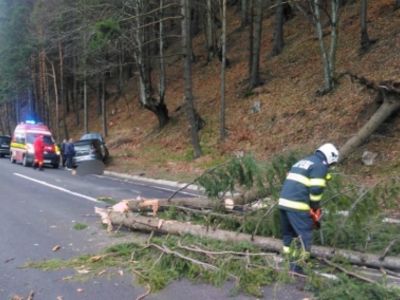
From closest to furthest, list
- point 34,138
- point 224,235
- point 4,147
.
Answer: point 224,235
point 34,138
point 4,147

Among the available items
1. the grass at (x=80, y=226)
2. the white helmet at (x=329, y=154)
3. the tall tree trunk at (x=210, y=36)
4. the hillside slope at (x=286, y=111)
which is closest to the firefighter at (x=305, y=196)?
the white helmet at (x=329, y=154)

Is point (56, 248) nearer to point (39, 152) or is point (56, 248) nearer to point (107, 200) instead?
point (107, 200)

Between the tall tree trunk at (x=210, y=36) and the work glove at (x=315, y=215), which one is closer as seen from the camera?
the work glove at (x=315, y=215)

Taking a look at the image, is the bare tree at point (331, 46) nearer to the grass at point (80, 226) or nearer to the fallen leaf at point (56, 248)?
the grass at point (80, 226)

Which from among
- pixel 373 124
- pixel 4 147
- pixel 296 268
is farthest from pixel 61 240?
pixel 4 147

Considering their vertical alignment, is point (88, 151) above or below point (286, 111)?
below

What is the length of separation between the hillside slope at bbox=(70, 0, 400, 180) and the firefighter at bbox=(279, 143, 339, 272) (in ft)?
26.1

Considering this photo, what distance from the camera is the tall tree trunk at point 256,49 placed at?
2445cm

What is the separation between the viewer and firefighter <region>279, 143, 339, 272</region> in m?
6.78

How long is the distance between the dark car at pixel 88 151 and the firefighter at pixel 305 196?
1979 cm

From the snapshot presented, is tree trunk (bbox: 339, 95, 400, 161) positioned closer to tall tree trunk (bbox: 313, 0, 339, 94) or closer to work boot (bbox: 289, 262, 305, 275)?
tall tree trunk (bbox: 313, 0, 339, 94)

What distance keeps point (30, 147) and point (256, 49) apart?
40.4 ft

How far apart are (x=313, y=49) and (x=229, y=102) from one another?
16.1 feet

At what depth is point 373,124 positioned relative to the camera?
15.4 meters
